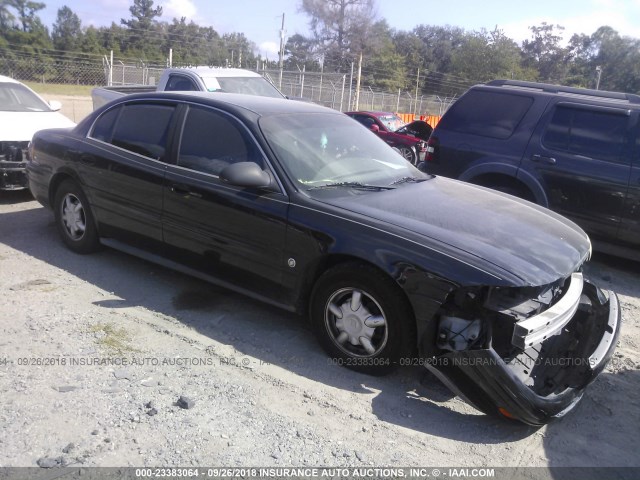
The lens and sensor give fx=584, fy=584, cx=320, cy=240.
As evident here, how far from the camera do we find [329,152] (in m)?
4.49

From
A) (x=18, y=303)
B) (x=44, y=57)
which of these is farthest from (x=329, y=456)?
(x=44, y=57)

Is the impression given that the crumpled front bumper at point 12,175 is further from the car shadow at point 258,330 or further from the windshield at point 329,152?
the windshield at point 329,152

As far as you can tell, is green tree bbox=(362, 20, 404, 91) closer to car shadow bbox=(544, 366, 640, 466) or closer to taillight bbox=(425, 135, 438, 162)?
taillight bbox=(425, 135, 438, 162)

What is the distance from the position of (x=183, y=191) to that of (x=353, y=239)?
161 cm

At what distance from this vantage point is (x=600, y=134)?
6277mm

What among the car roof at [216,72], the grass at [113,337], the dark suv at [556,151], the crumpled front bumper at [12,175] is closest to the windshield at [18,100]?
the crumpled front bumper at [12,175]

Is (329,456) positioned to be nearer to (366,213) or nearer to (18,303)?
(366,213)

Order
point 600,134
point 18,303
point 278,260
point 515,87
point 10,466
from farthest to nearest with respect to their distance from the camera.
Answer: point 515,87 < point 600,134 < point 18,303 < point 278,260 < point 10,466

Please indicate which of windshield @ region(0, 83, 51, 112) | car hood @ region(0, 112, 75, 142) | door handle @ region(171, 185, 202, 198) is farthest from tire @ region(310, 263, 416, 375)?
windshield @ region(0, 83, 51, 112)

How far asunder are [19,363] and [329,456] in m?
2.12

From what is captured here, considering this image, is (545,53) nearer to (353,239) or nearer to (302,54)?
(302,54)

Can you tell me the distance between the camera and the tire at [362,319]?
11.6ft

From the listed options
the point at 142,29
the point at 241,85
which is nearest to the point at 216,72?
the point at 241,85

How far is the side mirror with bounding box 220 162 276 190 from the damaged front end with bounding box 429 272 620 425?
1.52 meters
